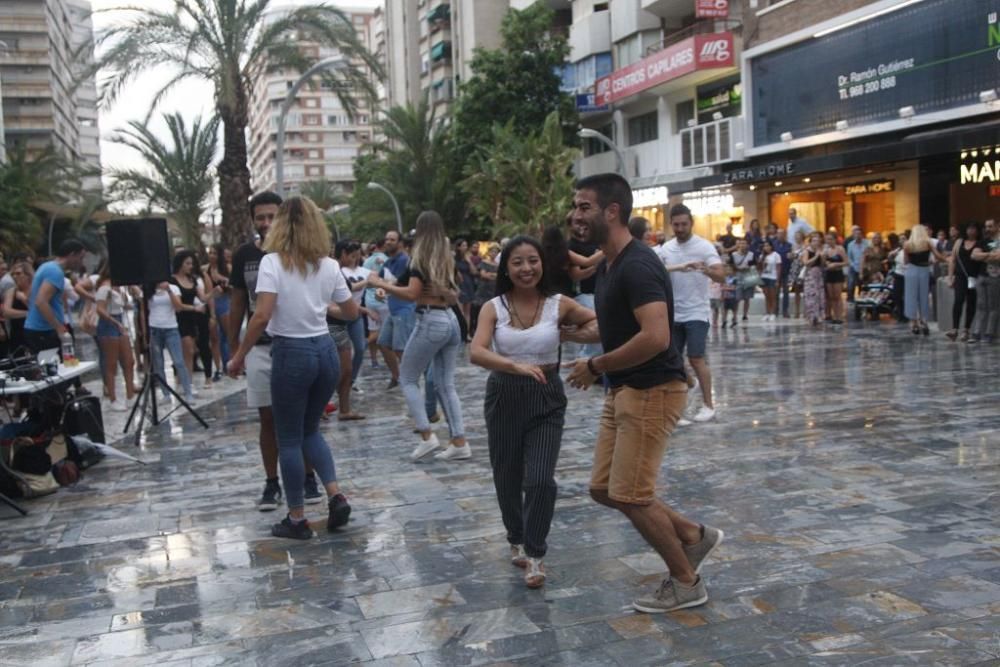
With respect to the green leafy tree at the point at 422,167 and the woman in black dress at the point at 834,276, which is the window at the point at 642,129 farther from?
the woman in black dress at the point at 834,276

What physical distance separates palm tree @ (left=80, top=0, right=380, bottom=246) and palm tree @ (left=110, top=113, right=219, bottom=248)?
6952 millimetres

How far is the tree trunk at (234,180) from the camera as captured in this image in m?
20.5

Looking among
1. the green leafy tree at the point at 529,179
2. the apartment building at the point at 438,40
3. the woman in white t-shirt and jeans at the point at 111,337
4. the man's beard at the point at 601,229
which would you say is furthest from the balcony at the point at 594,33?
the man's beard at the point at 601,229

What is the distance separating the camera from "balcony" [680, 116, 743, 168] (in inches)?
1214

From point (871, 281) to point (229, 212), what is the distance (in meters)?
13.1

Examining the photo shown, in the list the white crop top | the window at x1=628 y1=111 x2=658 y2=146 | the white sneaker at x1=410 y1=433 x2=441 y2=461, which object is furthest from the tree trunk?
the window at x1=628 y1=111 x2=658 y2=146

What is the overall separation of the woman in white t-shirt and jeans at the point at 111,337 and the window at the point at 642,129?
2847 cm

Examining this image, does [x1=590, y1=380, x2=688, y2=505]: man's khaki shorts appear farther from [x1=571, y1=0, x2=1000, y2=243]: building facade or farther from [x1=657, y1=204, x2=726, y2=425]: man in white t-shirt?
[x1=571, y1=0, x2=1000, y2=243]: building facade

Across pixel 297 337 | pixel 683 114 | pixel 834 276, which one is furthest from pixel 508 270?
pixel 683 114

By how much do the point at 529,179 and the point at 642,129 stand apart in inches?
245

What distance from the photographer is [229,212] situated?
2103 cm

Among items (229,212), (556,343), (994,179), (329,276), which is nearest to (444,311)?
(329,276)

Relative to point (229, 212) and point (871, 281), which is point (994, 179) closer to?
point (871, 281)

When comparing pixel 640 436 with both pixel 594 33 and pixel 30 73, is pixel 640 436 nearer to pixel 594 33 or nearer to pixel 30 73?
pixel 594 33
